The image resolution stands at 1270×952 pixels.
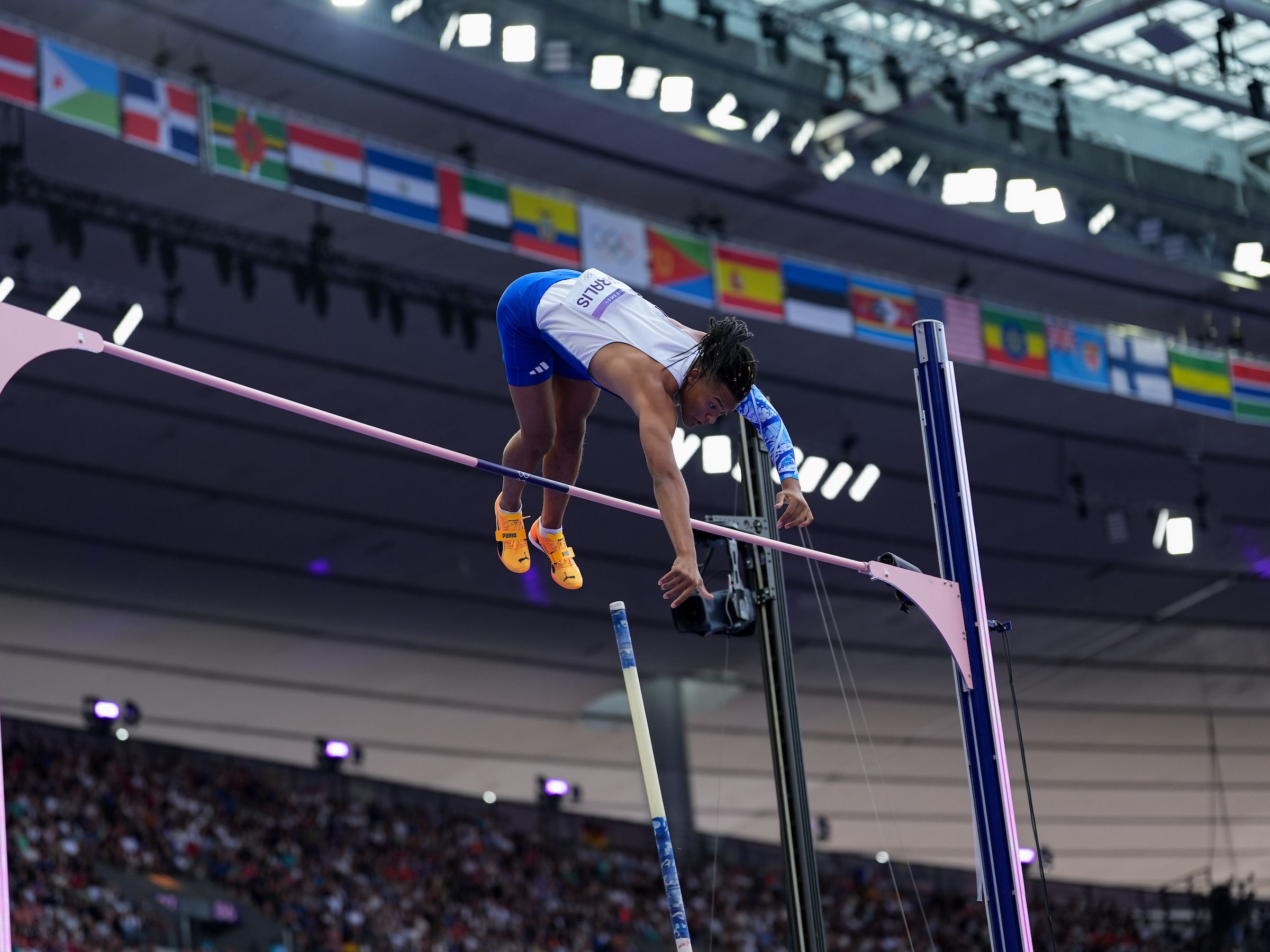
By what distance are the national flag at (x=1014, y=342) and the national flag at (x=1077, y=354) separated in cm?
13

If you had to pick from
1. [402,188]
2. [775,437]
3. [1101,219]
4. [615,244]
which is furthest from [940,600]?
[1101,219]

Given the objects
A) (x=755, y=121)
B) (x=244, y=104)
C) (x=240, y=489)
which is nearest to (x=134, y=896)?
(x=240, y=489)

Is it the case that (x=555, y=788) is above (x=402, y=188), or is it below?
below

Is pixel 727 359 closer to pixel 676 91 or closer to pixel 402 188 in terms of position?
pixel 402 188

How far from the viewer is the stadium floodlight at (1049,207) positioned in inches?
694

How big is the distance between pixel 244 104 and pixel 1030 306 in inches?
426

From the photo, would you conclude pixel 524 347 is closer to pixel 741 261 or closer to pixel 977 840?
pixel 977 840

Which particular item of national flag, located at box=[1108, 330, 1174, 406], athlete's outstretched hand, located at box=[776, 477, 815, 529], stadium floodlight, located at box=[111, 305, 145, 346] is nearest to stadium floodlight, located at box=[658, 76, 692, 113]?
stadium floodlight, located at box=[111, 305, 145, 346]

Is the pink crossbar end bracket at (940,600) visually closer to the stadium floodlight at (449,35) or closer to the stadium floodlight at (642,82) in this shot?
the stadium floodlight at (449,35)

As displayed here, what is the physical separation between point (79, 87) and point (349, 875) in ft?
35.4

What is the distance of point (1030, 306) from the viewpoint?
21.0 meters

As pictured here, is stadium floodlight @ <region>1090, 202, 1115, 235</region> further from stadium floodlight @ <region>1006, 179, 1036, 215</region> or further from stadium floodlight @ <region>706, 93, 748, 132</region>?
stadium floodlight @ <region>706, 93, 748, 132</region>

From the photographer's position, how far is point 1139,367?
64.1 ft

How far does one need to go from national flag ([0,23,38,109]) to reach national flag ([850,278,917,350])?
334 inches
